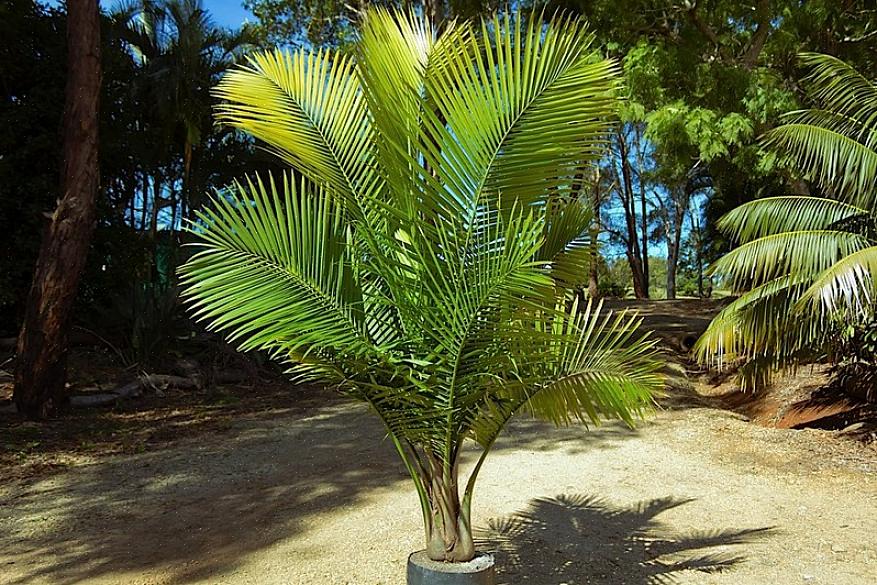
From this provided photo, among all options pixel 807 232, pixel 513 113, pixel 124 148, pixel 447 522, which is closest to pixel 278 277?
pixel 513 113

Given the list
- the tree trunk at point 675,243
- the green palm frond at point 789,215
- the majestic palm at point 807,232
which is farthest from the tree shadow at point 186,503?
the tree trunk at point 675,243

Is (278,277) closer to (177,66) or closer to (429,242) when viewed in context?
(429,242)

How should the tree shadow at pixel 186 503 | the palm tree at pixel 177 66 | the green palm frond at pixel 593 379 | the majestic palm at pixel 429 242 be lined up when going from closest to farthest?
the majestic palm at pixel 429 242 → the green palm frond at pixel 593 379 → the tree shadow at pixel 186 503 → the palm tree at pixel 177 66

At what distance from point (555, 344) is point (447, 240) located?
2.32ft

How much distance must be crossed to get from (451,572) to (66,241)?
22.9 feet

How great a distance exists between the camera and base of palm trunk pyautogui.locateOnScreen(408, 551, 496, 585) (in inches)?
118

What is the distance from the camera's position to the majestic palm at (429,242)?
2.79 m

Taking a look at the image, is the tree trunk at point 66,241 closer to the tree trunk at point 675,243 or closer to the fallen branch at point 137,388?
the fallen branch at point 137,388

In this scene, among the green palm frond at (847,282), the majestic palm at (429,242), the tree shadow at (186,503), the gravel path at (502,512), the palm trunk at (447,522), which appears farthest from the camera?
the green palm frond at (847,282)

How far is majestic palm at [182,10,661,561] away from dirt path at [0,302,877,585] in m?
1.51

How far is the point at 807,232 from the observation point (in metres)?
7.11

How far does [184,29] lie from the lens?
1568 centimetres

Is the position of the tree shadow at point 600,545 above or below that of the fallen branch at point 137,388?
below

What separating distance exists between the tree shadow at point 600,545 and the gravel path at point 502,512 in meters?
0.01
